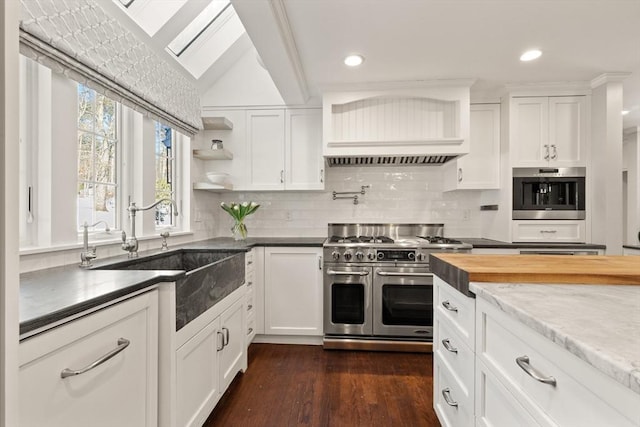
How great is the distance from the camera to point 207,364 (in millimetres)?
1614

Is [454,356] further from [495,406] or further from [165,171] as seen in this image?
[165,171]

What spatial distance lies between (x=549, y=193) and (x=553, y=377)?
2.75 metres

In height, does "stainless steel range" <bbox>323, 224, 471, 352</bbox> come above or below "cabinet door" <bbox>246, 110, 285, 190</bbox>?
below

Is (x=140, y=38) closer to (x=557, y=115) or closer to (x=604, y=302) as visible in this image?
(x=604, y=302)

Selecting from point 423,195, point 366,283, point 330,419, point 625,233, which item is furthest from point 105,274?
point 625,233

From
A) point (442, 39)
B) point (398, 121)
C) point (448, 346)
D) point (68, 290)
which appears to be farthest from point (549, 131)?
point (68, 290)

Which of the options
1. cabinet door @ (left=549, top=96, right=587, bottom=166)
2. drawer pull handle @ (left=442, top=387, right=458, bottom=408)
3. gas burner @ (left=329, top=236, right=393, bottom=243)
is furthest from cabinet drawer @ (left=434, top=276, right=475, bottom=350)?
cabinet door @ (left=549, top=96, right=587, bottom=166)

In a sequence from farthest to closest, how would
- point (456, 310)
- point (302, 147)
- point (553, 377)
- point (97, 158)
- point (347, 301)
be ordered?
point (302, 147), point (347, 301), point (97, 158), point (456, 310), point (553, 377)

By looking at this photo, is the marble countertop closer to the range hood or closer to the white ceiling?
the white ceiling

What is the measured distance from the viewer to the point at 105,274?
49.6 inches

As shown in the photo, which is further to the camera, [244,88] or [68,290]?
[244,88]

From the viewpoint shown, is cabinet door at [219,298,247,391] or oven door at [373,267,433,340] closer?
cabinet door at [219,298,247,391]

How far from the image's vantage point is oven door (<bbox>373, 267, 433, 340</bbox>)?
2.64 m

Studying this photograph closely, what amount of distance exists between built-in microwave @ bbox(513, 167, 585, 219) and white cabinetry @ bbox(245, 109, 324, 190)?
1.89 m
